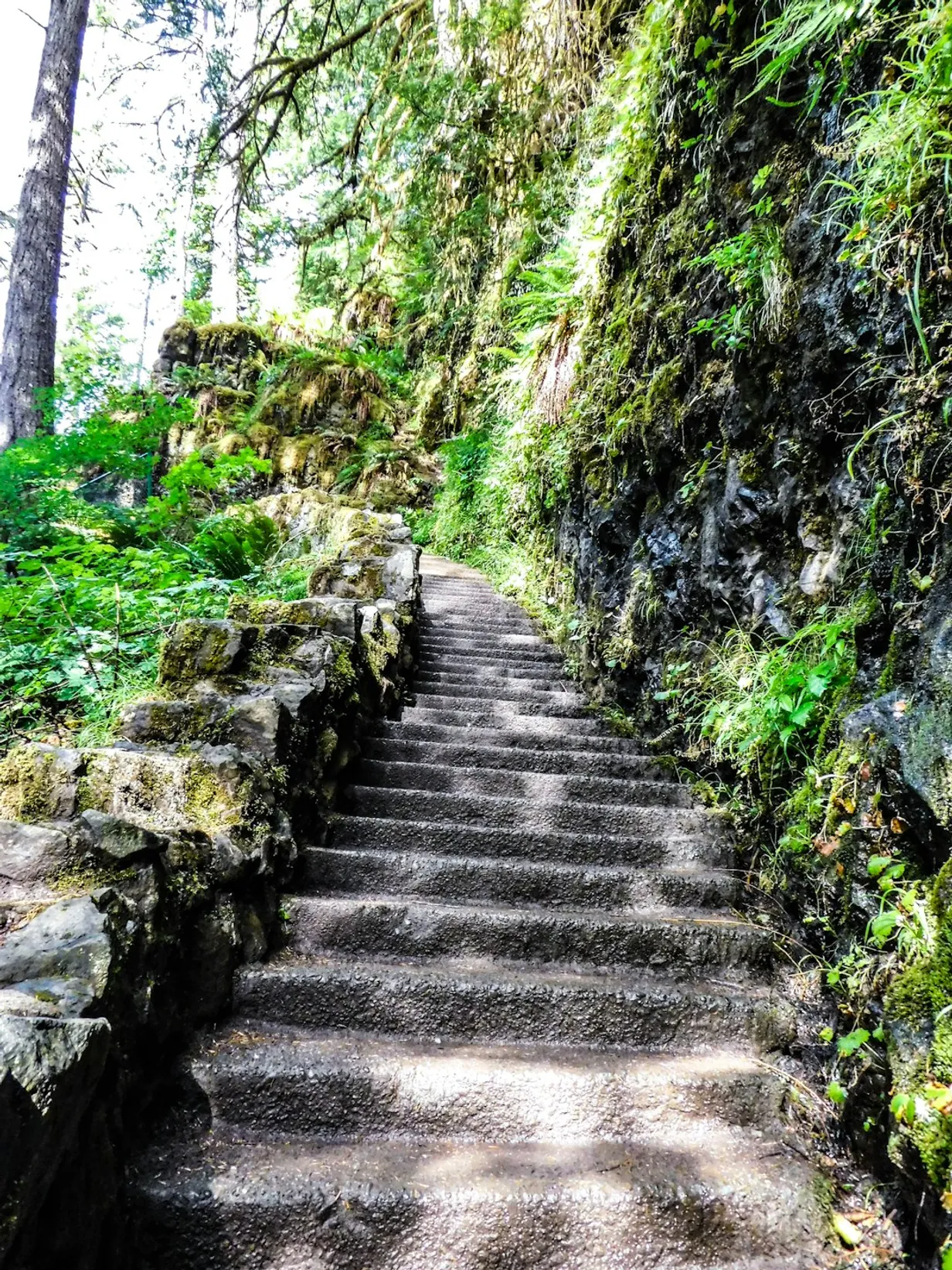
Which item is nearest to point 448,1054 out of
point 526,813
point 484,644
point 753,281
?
point 526,813

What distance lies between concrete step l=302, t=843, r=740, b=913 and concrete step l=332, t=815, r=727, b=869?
7.4 inches

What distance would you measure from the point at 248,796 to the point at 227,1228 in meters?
1.17

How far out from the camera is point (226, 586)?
4.86 m

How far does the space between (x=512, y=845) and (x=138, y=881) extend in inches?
62.1

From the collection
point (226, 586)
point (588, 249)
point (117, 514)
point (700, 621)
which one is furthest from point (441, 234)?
point (700, 621)

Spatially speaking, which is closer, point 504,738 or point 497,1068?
point 497,1068

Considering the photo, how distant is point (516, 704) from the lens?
451 cm

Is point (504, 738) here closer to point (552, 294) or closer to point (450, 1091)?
point (450, 1091)

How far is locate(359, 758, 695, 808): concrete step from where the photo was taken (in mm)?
3312

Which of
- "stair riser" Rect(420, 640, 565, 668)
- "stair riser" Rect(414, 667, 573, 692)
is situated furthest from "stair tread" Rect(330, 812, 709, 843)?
"stair riser" Rect(420, 640, 565, 668)

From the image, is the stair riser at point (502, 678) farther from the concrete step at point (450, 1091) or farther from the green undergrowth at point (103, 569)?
the concrete step at point (450, 1091)

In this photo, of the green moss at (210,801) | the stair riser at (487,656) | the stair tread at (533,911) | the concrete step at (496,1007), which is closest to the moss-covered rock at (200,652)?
the green moss at (210,801)

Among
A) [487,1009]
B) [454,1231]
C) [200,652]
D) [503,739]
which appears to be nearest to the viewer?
[454,1231]

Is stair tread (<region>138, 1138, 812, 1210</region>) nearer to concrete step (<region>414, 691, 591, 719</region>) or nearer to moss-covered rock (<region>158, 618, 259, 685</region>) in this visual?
moss-covered rock (<region>158, 618, 259, 685</region>)
